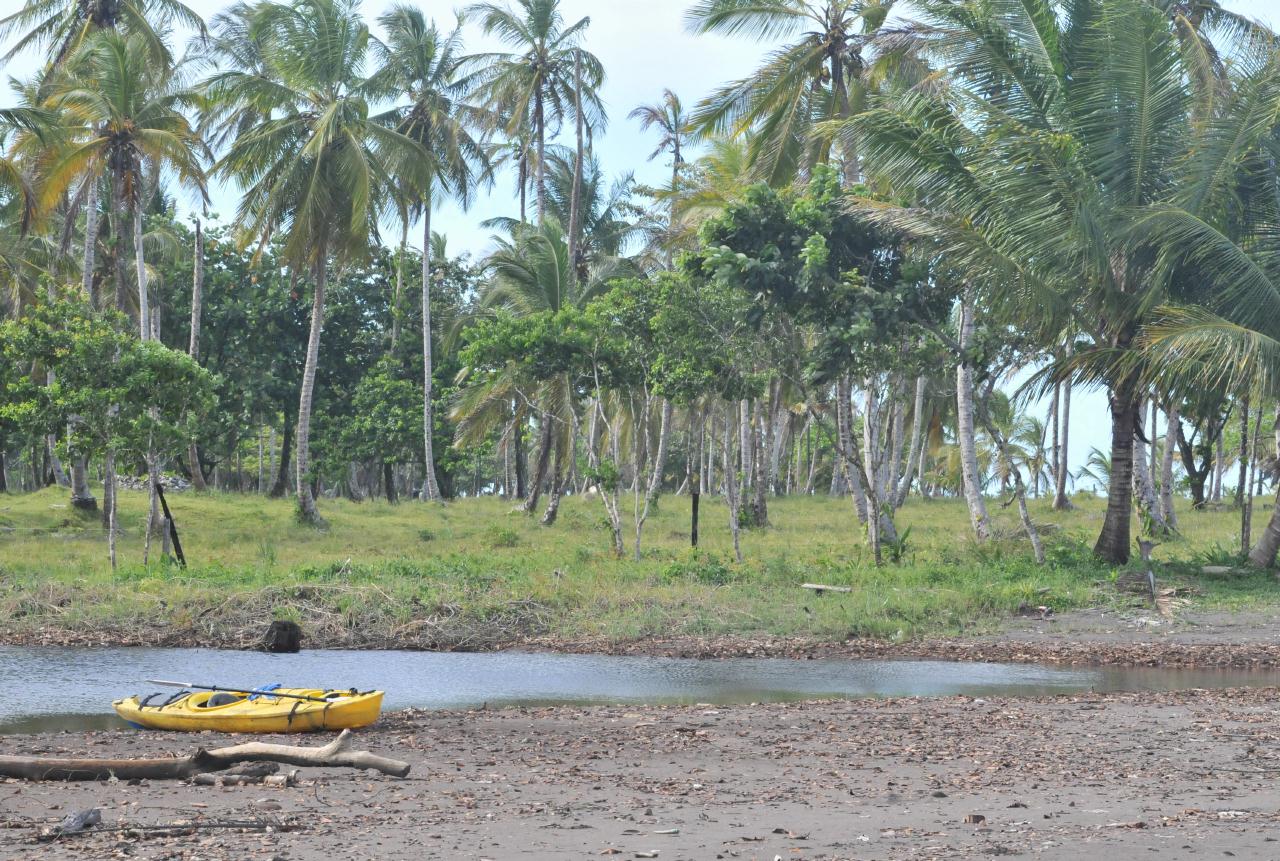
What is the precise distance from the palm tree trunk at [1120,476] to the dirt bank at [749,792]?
987cm

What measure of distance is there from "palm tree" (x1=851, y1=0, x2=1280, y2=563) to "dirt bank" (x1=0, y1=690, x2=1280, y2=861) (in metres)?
9.77

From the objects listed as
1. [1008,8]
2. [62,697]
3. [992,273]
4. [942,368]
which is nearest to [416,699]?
[62,697]

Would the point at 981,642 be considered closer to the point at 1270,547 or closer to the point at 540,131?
the point at 1270,547

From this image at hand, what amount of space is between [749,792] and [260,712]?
561cm

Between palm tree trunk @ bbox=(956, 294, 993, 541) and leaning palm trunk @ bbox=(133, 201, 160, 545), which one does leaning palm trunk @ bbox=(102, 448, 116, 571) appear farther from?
palm tree trunk @ bbox=(956, 294, 993, 541)

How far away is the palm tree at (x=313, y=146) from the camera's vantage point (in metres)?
29.3

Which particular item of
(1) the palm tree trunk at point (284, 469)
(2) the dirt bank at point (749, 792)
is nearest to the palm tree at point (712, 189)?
(1) the palm tree trunk at point (284, 469)

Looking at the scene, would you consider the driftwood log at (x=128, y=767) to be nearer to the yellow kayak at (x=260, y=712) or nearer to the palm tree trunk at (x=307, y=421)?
the yellow kayak at (x=260, y=712)

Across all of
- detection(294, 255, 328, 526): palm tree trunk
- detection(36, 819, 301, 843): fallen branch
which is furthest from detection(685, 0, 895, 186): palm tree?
detection(36, 819, 301, 843): fallen branch

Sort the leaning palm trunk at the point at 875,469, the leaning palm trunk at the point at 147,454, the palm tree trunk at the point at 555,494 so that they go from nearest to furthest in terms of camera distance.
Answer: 1. the leaning palm trunk at the point at 147,454
2. the leaning palm trunk at the point at 875,469
3. the palm tree trunk at the point at 555,494

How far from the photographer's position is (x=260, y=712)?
12617 mm

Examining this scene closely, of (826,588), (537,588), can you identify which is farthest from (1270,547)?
(537,588)

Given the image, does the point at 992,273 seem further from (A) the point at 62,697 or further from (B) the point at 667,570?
(A) the point at 62,697

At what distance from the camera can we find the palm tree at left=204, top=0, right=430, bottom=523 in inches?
1155
